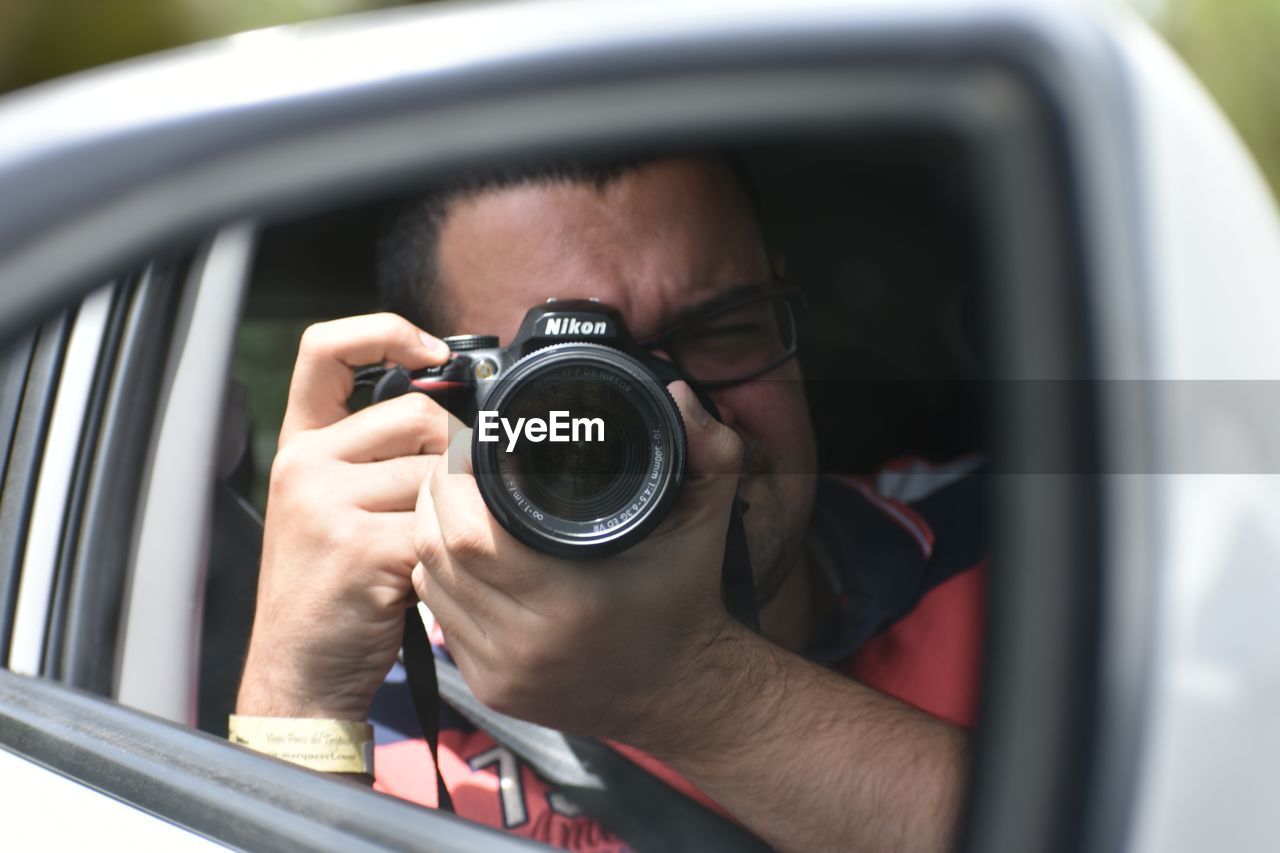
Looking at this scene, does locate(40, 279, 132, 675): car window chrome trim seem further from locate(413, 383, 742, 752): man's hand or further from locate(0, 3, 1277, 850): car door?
locate(0, 3, 1277, 850): car door

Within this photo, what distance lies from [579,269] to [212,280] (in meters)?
0.40

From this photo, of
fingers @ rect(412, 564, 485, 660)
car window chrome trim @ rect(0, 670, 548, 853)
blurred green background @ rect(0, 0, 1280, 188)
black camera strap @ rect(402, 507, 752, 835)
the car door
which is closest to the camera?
the car door

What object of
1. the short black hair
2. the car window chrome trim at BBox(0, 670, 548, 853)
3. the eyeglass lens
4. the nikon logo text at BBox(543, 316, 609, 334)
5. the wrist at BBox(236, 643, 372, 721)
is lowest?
the car window chrome trim at BBox(0, 670, 548, 853)

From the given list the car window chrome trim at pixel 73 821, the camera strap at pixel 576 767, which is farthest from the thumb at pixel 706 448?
the car window chrome trim at pixel 73 821

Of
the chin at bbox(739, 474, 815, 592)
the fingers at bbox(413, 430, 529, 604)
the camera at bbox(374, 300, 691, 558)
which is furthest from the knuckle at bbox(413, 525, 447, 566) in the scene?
the chin at bbox(739, 474, 815, 592)

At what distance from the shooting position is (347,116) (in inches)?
30.0

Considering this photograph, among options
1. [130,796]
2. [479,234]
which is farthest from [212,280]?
[130,796]

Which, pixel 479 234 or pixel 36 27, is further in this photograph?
pixel 36 27

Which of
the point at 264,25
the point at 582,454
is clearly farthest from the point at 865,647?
the point at 264,25

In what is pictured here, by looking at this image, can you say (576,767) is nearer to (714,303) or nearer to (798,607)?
(798,607)

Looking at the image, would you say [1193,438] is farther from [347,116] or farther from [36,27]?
[36,27]

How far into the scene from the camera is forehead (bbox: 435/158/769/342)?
1.34 m

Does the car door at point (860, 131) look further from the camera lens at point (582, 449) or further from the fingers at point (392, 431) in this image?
the fingers at point (392, 431)

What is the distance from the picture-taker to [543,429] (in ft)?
3.43
